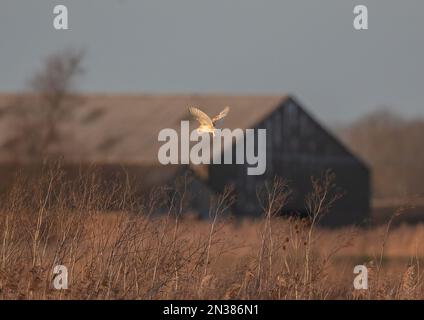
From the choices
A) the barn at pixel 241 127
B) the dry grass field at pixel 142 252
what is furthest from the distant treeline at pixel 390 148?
the dry grass field at pixel 142 252

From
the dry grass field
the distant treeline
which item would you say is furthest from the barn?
the dry grass field

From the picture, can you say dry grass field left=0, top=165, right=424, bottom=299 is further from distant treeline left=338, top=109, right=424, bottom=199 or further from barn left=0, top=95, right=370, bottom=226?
distant treeline left=338, top=109, right=424, bottom=199

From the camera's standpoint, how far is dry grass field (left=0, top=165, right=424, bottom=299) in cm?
1359

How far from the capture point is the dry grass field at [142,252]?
44.6 ft

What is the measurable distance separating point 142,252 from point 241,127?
42.6m

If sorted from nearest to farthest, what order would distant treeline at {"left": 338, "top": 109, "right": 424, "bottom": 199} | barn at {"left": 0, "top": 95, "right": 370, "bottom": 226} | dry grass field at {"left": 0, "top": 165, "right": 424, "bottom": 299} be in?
1. dry grass field at {"left": 0, "top": 165, "right": 424, "bottom": 299}
2. barn at {"left": 0, "top": 95, "right": 370, "bottom": 226}
3. distant treeline at {"left": 338, "top": 109, "right": 424, "bottom": 199}

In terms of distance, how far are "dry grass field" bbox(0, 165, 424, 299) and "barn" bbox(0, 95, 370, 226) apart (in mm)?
39632

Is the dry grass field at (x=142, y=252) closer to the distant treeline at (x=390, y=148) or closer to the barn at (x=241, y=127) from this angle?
the barn at (x=241, y=127)

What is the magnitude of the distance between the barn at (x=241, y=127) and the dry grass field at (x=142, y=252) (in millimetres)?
39632

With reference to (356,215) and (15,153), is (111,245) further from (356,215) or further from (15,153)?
(356,215)
